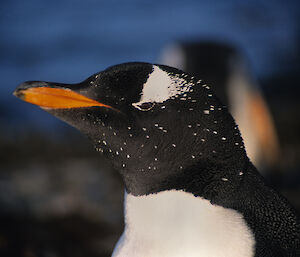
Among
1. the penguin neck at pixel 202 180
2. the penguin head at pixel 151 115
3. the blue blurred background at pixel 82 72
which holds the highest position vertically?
the penguin head at pixel 151 115

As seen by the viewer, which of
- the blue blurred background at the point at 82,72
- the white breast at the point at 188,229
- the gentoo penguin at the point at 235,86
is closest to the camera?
the white breast at the point at 188,229

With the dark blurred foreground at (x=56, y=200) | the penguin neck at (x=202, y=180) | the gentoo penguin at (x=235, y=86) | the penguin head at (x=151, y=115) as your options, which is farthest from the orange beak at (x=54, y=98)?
the gentoo penguin at (x=235, y=86)

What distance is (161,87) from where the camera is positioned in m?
1.62

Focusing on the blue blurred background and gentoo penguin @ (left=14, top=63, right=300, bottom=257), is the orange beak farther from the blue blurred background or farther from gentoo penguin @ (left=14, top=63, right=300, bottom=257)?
the blue blurred background

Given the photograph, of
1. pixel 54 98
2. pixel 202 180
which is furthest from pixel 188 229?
pixel 54 98

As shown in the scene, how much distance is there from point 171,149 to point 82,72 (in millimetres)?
8217

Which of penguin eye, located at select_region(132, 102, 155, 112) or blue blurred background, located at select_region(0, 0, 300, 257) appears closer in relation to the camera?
penguin eye, located at select_region(132, 102, 155, 112)

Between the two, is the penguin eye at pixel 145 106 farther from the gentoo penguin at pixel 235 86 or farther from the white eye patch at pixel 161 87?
the gentoo penguin at pixel 235 86

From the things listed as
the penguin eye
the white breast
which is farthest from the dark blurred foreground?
the penguin eye

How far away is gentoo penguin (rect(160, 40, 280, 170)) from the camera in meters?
5.25

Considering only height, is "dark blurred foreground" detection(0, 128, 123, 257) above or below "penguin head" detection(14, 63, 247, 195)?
below

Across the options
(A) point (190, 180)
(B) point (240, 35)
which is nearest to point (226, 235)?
(A) point (190, 180)

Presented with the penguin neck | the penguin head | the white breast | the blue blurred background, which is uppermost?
the penguin head

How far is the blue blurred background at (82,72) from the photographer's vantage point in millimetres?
3443
